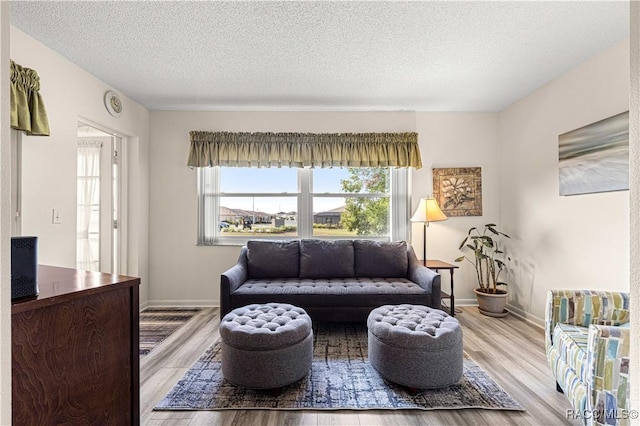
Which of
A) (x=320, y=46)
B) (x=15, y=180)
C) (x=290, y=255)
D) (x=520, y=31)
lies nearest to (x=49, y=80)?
(x=15, y=180)

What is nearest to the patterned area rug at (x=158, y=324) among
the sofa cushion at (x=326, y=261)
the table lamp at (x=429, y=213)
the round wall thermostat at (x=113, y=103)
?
the sofa cushion at (x=326, y=261)

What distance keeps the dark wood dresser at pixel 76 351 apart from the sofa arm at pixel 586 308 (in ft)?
7.83

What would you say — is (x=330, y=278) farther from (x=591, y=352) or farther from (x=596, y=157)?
(x=596, y=157)

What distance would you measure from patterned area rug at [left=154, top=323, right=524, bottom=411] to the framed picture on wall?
1.79 meters

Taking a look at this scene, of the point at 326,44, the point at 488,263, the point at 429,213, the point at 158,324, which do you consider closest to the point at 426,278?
the point at 429,213

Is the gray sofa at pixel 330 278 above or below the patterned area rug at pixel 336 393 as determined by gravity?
above

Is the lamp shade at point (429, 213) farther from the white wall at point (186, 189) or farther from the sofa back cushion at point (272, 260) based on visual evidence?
the sofa back cushion at point (272, 260)

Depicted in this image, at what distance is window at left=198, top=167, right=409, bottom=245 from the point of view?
393 cm

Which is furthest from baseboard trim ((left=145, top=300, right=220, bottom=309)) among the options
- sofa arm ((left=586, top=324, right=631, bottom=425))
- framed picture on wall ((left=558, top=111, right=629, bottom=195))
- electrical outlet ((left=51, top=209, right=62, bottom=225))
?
framed picture on wall ((left=558, top=111, right=629, bottom=195))

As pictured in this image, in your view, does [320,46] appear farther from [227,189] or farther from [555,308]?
[555,308]

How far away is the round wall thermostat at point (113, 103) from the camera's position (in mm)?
3100

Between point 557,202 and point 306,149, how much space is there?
271 centimetres

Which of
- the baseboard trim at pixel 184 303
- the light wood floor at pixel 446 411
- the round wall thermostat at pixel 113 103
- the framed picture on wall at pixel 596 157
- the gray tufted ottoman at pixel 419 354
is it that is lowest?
the light wood floor at pixel 446 411

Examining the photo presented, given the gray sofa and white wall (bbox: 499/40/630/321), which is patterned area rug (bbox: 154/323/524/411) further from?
white wall (bbox: 499/40/630/321)
